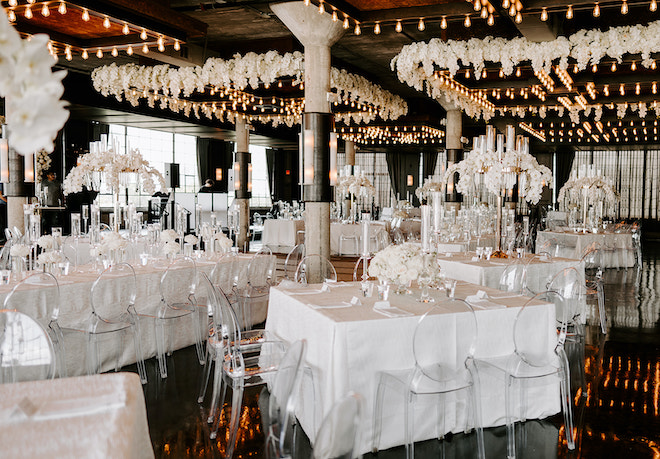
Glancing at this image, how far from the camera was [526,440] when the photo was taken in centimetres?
367

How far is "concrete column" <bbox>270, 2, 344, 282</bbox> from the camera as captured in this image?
8.32m

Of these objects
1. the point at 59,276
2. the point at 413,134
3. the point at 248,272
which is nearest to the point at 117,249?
the point at 59,276

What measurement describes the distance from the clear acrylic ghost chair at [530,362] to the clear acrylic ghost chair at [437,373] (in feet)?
0.56

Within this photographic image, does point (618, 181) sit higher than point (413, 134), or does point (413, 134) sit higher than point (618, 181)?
point (413, 134)

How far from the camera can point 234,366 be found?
12.0ft

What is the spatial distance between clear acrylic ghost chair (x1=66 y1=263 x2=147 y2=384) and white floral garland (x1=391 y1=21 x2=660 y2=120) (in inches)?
229

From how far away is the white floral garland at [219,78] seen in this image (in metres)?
10.3

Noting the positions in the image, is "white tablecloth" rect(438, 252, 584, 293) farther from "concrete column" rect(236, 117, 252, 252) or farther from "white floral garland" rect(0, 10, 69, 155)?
"concrete column" rect(236, 117, 252, 252)

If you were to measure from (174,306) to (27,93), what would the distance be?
4.22 m

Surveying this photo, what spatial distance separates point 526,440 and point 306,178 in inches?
218

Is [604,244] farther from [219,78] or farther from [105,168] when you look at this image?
[105,168]

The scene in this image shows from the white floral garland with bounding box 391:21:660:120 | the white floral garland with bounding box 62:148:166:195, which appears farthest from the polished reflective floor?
the white floral garland with bounding box 391:21:660:120

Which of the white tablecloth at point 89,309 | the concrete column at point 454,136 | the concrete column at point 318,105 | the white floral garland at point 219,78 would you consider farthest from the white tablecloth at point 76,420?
the concrete column at point 454,136

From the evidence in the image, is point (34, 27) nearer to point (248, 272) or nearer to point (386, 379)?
point (248, 272)
